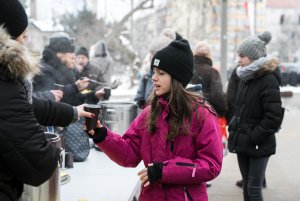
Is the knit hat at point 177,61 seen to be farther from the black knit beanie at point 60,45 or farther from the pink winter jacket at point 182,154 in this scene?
the black knit beanie at point 60,45

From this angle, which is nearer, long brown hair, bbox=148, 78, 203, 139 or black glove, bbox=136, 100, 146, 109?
long brown hair, bbox=148, 78, 203, 139

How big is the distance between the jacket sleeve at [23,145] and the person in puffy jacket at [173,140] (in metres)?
0.57

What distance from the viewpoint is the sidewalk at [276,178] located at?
5.45 m

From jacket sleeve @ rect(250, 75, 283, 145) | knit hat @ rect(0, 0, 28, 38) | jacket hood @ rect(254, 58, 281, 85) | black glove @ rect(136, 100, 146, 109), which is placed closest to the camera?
knit hat @ rect(0, 0, 28, 38)

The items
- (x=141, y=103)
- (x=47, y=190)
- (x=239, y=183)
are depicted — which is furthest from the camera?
(x=239, y=183)

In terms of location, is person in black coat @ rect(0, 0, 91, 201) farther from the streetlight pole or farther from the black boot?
the streetlight pole

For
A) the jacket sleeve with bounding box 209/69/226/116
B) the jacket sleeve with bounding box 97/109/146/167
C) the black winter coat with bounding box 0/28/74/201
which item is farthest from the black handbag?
the jacket sleeve with bounding box 209/69/226/116

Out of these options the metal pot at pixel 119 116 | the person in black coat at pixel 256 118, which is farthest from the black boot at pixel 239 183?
the metal pot at pixel 119 116

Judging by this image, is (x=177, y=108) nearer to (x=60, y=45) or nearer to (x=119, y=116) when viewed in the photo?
(x=119, y=116)

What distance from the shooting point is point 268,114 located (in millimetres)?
3979

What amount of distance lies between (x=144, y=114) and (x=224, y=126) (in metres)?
3.08

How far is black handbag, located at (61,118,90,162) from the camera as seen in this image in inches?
138

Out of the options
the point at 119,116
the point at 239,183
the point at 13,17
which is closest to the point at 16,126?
the point at 13,17

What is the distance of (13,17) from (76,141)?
67.0 inches
